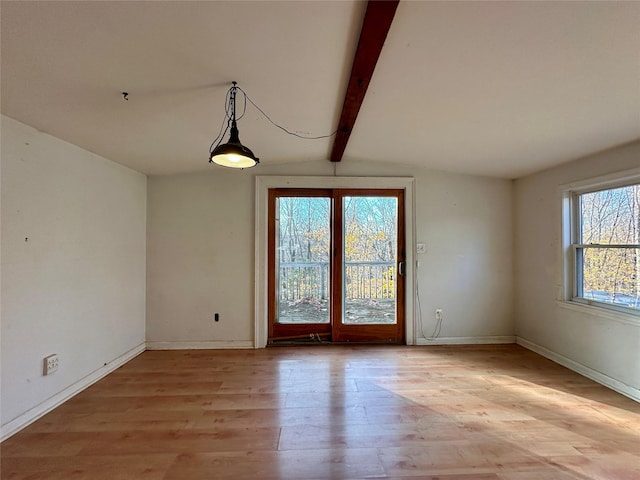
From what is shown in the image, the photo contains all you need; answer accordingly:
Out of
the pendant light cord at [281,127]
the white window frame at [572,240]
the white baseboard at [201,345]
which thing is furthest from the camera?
the white baseboard at [201,345]

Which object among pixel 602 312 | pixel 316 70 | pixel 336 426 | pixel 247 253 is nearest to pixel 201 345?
pixel 247 253

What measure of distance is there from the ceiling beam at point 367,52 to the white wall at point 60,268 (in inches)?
92.8

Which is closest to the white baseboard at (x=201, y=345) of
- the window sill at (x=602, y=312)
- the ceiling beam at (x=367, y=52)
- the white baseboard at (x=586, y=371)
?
the ceiling beam at (x=367, y=52)

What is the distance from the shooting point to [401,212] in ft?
12.7

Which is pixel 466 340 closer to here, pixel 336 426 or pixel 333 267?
pixel 333 267

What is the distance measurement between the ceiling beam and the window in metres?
2.47

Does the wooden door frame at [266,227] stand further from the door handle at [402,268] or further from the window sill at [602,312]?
the window sill at [602,312]

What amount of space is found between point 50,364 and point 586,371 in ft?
15.6

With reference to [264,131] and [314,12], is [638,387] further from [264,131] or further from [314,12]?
[264,131]

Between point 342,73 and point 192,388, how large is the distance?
9.39 ft

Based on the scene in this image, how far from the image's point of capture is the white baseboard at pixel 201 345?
11.9 feet

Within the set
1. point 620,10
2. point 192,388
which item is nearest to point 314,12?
point 620,10

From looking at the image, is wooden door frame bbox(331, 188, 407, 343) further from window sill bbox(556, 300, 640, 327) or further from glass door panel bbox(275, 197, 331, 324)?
window sill bbox(556, 300, 640, 327)

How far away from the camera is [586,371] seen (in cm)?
284
